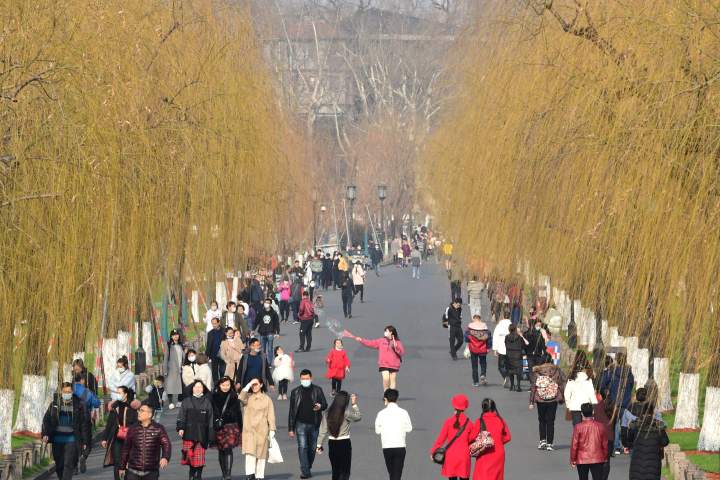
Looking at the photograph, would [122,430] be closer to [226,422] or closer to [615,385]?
[226,422]

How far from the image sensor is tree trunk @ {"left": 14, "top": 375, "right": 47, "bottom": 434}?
25500 mm

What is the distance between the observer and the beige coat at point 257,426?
21.0 meters

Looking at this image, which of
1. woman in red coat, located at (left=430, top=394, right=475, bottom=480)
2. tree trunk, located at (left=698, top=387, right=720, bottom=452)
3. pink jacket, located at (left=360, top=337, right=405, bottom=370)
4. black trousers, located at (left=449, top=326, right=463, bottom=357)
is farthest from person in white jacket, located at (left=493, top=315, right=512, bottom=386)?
woman in red coat, located at (left=430, top=394, right=475, bottom=480)

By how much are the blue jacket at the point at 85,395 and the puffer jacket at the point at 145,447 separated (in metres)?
3.11

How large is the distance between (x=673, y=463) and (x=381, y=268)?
223 ft

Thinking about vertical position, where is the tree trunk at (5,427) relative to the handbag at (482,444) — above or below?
below

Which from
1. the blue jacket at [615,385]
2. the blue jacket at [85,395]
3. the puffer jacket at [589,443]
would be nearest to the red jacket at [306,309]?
the blue jacket at [615,385]

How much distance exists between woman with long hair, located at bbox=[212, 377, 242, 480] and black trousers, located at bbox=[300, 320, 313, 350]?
19.0 meters

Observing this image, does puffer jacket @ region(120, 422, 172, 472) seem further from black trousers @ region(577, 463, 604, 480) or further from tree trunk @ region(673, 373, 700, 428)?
tree trunk @ region(673, 373, 700, 428)

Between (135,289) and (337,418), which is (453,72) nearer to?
(135,289)

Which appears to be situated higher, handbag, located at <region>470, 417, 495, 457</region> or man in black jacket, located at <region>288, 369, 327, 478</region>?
handbag, located at <region>470, 417, 495, 457</region>

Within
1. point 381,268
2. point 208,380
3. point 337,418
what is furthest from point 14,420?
point 381,268

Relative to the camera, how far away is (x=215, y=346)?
33.2 meters

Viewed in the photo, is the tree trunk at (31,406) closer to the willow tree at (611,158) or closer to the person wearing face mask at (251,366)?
the person wearing face mask at (251,366)
